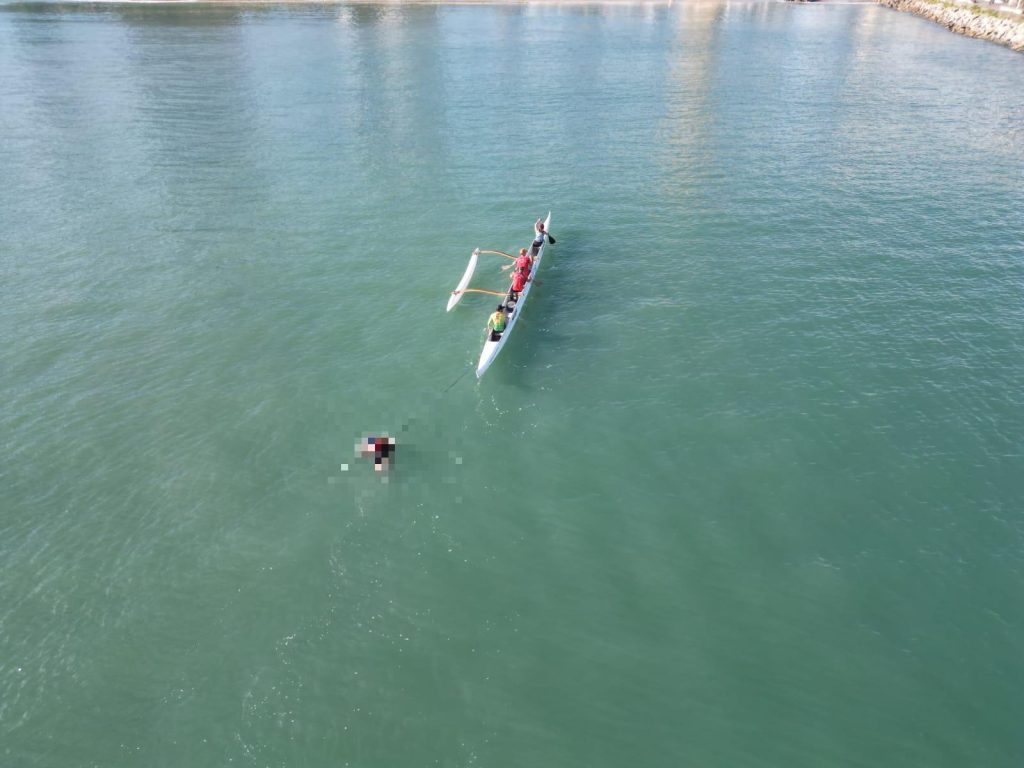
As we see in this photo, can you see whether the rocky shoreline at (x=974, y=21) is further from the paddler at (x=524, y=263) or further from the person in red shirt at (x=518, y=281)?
the person in red shirt at (x=518, y=281)

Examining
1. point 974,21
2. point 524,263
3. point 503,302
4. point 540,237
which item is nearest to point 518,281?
point 503,302

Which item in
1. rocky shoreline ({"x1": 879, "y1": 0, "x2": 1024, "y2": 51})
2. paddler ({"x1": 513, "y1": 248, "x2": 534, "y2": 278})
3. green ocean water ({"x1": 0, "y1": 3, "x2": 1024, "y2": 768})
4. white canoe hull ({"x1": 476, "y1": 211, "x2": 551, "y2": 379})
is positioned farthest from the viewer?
rocky shoreline ({"x1": 879, "y1": 0, "x2": 1024, "y2": 51})

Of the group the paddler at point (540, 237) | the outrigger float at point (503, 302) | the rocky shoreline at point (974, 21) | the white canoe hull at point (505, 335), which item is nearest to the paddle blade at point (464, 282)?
the outrigger float at point (503, 302)

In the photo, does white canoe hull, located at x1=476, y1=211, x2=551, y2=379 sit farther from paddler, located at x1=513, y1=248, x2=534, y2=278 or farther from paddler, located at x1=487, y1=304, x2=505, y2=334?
paddler, located at x1=513, y1=248, x2=534, y2=278

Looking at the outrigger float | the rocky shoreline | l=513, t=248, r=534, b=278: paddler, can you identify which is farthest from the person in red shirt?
the rocky shoreline

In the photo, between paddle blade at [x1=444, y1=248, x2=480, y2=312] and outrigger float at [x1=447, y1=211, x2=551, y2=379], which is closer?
outrigger float at [x1=447, y1=211, x2=551, y2=379]

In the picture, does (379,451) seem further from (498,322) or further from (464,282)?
(464,282)

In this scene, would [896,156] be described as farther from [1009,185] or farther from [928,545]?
[928,545]
